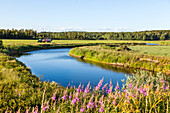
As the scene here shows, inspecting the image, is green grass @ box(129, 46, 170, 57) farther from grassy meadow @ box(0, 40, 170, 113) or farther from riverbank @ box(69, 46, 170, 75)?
riverbank @ box(69, 46, 170, 75)

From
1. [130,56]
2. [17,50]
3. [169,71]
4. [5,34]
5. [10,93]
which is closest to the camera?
[10,93]

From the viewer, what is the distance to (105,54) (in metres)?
35.6

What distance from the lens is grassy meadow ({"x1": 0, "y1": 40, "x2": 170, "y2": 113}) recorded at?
14.7ft

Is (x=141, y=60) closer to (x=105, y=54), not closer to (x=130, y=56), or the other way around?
(x=130, y=56)

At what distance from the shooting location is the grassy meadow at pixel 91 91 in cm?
449

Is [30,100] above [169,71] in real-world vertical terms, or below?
above

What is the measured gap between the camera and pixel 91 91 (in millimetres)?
10328

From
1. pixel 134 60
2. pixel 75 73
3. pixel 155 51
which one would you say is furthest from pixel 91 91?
pixel 155 51

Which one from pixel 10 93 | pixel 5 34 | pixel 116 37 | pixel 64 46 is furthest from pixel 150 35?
pixel 10 93

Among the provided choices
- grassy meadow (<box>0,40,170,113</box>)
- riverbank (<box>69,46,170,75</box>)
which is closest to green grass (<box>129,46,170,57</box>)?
grassy meadow (<box>0,40,170,113</box>)

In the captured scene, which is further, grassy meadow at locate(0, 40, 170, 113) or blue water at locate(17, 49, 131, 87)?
blue water at locate(17, 49, 131, 87)

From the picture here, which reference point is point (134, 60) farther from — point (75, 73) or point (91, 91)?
point (91, 91)

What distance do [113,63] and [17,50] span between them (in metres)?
33.3

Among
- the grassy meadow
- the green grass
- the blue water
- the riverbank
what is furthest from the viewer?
the green grass
